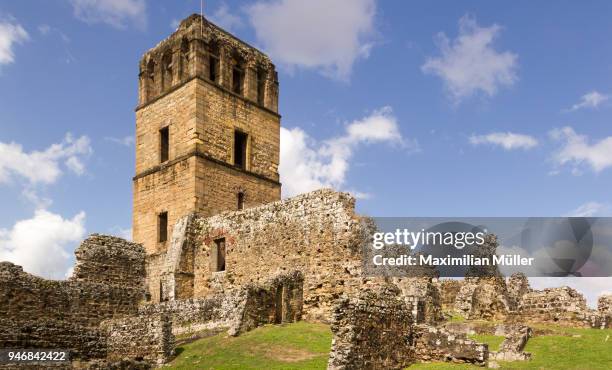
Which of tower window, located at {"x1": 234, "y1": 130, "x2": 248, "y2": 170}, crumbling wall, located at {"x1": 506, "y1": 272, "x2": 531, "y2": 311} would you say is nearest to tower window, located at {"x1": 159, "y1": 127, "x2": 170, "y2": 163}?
tower window, located at {"x1": 234, "y1": 130, "x2": 248, "y2": 170}

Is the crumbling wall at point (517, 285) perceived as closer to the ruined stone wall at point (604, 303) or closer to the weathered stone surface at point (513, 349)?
the ruined stone wall at point (604, 303)

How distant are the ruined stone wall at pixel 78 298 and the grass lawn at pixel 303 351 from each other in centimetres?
314

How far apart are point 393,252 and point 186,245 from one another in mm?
9003

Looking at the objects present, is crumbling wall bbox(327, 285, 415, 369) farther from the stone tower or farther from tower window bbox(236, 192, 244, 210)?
tower window bbox(236, 192, 244, 210)

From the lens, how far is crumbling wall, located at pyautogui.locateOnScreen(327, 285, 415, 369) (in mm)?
12836

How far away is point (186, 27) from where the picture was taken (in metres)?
31.2

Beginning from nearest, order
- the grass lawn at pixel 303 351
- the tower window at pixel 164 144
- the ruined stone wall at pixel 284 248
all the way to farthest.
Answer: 1. the grass lawn at pixel 303 351
2. the ruined stone wall at pixel 284 248
3. the tower window at pixel 164 144

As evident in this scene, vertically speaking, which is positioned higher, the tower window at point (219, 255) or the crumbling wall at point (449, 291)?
the tower window at point (219, 255)

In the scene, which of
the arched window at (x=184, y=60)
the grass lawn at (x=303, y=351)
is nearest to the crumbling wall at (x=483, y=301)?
the grass lawn at (x=303, y=351)

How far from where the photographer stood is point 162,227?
30141mm

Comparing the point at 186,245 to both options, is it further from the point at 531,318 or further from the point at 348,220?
the point at 531,318

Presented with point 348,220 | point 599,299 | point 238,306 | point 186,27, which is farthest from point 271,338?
point 186,27

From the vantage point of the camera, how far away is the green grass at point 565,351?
14.6 meters

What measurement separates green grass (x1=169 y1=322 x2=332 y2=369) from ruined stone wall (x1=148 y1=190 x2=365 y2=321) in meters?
2.87
